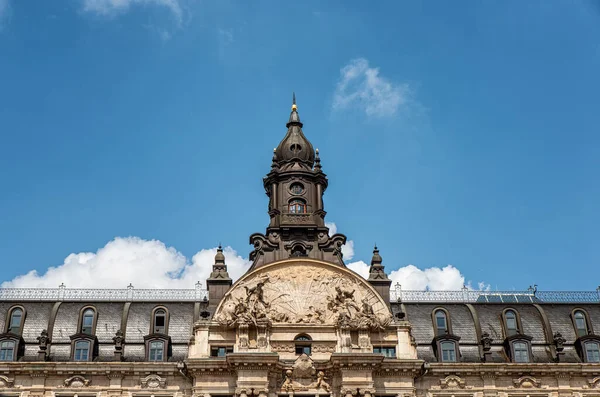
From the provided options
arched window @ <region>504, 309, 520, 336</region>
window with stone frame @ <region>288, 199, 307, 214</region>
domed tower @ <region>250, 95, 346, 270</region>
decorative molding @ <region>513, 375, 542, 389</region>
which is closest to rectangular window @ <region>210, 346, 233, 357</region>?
domed tower @ <region>250, 95, 346, 270</region>

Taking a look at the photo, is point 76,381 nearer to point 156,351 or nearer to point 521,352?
point 156,351

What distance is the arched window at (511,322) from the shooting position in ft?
227

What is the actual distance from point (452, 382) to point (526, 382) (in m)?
5.48

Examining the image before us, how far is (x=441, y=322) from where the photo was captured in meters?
69.2

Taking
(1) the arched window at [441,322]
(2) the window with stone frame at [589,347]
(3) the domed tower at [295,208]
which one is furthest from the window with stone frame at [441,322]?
(2) the window with stone frame at [589,347]

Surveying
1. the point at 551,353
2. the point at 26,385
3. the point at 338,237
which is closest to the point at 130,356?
the point at 26,385

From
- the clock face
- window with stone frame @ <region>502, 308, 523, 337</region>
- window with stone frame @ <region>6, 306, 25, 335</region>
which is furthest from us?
the clock face

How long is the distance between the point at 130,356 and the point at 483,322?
27190mm

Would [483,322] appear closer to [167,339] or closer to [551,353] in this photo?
[551,353]

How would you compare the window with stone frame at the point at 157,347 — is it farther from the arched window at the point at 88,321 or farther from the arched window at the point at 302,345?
the arched window at the point at 302,345

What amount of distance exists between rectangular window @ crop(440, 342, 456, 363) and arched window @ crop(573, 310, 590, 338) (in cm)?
1039

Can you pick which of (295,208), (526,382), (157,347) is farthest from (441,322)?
(157,347)

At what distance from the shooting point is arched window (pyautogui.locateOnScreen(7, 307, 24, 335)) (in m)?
66.9

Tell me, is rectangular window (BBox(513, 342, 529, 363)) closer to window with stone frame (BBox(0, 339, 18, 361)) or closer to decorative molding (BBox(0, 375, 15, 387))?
decorative molding (BBox(0, 375, 15, 387))
